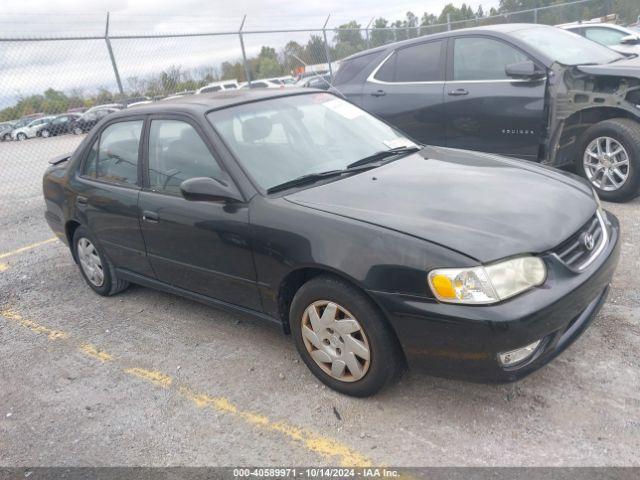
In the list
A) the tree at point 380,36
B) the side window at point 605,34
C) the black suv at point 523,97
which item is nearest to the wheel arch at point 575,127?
the black suv at point 523,97

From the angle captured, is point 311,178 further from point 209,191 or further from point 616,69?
point 616,69

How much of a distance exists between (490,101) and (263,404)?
4.16 metres

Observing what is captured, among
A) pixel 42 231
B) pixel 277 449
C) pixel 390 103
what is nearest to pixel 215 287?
pixel 277 449

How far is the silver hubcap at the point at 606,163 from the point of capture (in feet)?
17.1

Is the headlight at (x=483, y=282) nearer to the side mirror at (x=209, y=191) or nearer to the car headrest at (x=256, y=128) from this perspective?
the side mirror at (x=209, y=191)

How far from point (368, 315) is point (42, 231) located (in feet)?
19.4

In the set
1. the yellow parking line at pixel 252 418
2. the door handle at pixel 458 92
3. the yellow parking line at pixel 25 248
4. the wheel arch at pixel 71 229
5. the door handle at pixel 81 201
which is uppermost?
the door handle at pixel 458 92

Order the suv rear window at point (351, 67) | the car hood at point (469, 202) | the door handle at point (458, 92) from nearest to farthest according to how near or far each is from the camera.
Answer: the car hood at point (469, 202)
the door handle at point (458, 92)
the suv rear window at point (351, 67)

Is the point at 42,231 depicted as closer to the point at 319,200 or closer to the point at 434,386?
the point at 319,200

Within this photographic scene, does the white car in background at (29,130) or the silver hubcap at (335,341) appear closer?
the silver hubcap at (335,341)

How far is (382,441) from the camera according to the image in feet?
8.68

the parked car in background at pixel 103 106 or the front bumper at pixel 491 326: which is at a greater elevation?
the parked car in background at pixel 103 106

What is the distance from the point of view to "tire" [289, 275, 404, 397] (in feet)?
8.85

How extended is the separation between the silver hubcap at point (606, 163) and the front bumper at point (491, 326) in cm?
303
